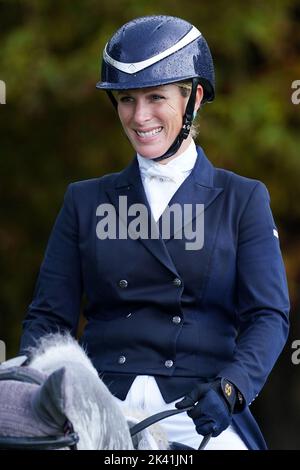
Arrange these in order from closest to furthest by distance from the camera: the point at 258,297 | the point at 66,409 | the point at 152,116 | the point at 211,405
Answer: the point at 66,409 → the point at 211,405 → the point at 258,297 → the point at 152,116

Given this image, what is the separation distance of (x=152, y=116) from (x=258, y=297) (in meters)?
0.82

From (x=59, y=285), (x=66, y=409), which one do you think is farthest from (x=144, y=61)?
(x=66, y=409)

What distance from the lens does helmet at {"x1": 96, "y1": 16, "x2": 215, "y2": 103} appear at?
4.86 meters

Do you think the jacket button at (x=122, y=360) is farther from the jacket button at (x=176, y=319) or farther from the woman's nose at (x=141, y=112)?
the woman's nose at (x=141, y=112)

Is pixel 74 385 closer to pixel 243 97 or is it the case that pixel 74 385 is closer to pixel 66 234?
pixel 66 234

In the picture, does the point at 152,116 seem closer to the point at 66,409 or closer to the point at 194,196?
the point at 194,196

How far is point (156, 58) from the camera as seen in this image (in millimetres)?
4891

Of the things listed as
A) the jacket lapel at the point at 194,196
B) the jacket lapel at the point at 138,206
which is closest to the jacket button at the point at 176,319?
the jacket lapel at the point at 138,206

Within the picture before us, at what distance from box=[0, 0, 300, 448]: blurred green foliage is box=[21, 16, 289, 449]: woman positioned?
17.9 feet

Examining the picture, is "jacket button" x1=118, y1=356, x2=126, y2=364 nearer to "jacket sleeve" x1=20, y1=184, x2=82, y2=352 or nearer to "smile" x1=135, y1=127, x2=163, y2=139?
"jacket sleeve" x1=20, y1=184, x2=82, y2=352

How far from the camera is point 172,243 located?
494cm
